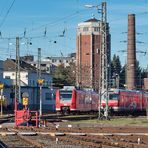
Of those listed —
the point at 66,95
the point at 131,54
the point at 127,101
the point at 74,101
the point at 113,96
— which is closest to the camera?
the point at 74,101

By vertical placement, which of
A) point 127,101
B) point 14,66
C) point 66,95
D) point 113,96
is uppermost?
point 14,66

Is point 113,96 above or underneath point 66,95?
underneath

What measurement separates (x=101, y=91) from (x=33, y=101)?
178 ft

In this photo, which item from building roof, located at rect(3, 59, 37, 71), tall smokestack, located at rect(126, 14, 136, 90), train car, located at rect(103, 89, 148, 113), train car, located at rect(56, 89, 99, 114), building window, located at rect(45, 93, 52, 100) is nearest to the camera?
train car, located at rect(56, 89, 99, 114)

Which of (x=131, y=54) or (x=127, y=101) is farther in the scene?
(x=131, y=54)

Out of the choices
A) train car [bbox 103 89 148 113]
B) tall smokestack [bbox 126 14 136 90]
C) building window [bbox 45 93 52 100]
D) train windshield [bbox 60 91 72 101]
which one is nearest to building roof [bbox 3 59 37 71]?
building window [bbox 45 93 52 100]

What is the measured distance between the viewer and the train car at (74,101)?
62.1 m

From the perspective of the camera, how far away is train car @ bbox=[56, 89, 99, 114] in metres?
62.1

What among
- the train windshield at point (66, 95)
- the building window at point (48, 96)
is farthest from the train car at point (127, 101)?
the building window at point (48, 96)

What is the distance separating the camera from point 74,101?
2430 inches

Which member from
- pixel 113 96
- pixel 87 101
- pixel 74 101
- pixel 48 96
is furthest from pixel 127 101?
pixel 48 96

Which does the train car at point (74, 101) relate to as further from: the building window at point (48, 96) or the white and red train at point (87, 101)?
the building window at point (48, 96)

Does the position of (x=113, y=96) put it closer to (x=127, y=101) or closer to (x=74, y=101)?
(x=127, y=101)

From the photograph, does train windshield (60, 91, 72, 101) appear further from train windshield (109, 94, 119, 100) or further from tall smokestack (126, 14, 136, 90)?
tall smokestack (126, 14, 136, 90)
